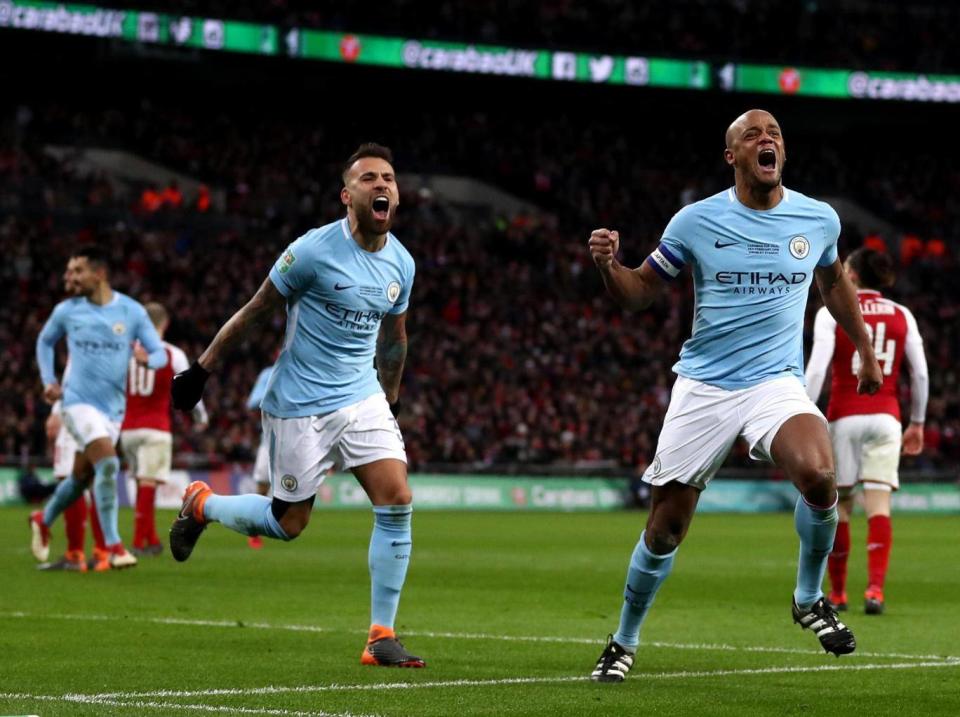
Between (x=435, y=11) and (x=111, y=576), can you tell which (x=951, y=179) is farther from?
(x=111, y=576)

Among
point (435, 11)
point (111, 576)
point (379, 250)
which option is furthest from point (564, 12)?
point (379, 250)

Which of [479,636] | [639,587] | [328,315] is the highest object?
[328,315]

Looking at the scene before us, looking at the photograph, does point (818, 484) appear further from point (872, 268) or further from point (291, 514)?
point (872, 268)

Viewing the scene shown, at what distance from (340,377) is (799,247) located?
2.37m

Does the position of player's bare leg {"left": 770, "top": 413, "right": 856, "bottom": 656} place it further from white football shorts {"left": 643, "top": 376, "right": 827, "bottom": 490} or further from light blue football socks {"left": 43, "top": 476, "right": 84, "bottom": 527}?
light blue football socks {"left": 43, "top": 476, "right": 84, "bottom": 527}

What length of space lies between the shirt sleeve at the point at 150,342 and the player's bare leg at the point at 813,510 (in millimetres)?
7394

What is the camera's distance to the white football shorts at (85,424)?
48.0ft

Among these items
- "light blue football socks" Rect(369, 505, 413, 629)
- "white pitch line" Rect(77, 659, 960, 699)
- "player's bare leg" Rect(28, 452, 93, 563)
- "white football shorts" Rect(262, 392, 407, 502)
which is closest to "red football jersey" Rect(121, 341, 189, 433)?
"player's bare leg" Rect(28, 452, 93, 563)

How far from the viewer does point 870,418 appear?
12070 millimetres

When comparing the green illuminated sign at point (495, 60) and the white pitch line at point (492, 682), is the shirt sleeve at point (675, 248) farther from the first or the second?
the green illuminated sign at point (495, 60)

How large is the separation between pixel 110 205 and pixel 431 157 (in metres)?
10.6

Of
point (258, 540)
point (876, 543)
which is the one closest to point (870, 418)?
point (876, 543)

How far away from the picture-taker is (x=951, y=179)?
51125 millimetres

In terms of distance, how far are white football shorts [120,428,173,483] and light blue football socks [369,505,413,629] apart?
9092mm
